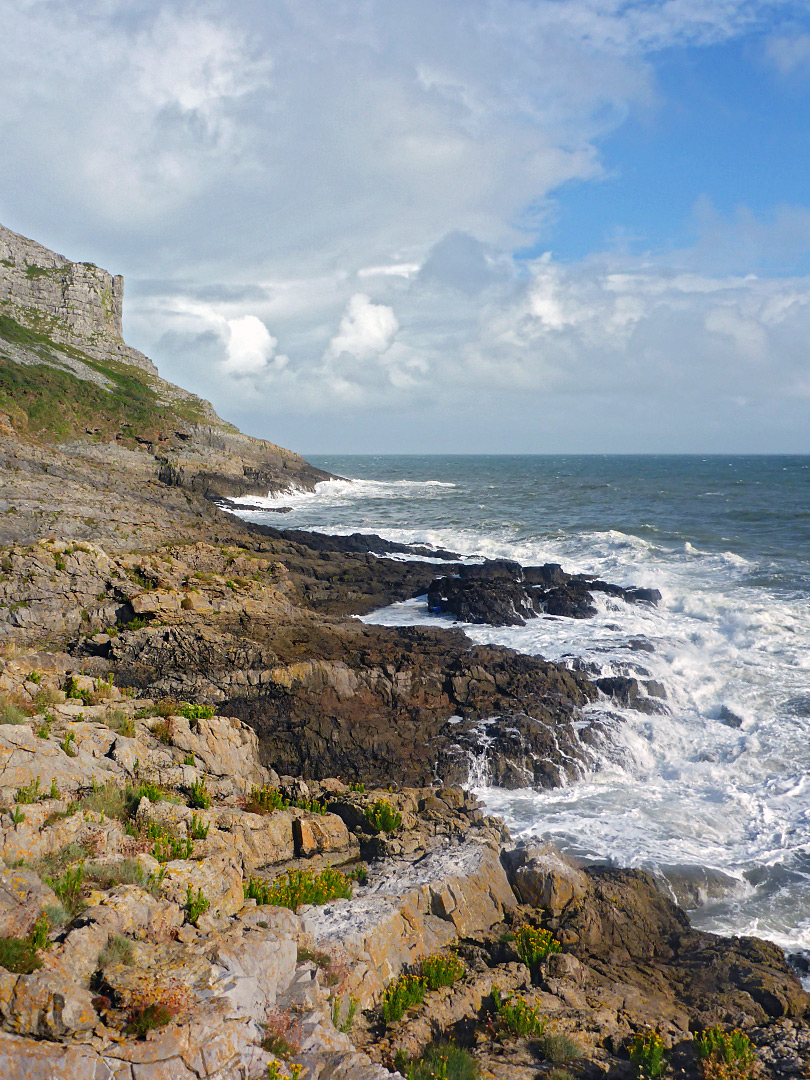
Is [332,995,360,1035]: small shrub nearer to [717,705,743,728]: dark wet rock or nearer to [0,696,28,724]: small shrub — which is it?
[0,696,28,724]: small shrub

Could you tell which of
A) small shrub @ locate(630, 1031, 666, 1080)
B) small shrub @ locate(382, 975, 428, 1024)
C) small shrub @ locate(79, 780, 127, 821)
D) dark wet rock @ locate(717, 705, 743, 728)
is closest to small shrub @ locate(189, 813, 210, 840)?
small shrub @ locate(79, 780, 127, 821)

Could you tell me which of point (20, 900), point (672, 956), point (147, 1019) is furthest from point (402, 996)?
point (672, 956)

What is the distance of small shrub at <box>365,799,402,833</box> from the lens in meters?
11.1

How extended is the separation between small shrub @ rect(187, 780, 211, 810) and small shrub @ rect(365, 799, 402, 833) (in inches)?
109

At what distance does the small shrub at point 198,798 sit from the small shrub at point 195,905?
2659 mm

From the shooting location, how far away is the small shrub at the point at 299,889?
852cm

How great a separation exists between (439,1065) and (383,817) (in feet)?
15.0

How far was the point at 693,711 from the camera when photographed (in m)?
19.2

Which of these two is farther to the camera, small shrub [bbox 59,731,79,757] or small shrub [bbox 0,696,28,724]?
small shrub [bbox 0,696,28,724]

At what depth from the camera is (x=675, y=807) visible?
1468 centimetres

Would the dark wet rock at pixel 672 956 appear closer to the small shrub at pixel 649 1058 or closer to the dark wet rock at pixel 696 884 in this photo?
the dark wet rock at pixel 696 884

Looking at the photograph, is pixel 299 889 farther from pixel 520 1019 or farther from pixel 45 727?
pixel 45 727

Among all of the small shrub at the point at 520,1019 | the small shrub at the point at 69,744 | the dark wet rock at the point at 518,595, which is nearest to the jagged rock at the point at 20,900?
the small shrub at the point at 69,744

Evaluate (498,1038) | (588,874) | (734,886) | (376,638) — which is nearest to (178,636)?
(376,638)
